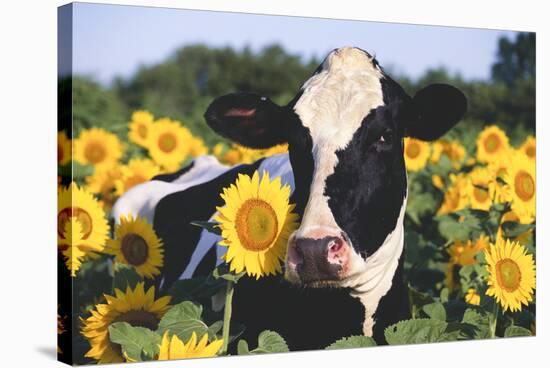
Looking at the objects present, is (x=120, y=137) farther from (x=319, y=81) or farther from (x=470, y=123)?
(x=319, y=81)

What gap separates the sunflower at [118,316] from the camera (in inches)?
Result: 271

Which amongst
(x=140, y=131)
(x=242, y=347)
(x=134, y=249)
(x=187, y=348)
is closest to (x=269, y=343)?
(x=242, y=347)

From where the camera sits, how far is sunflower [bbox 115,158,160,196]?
9.22 meters

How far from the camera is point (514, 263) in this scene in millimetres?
8273

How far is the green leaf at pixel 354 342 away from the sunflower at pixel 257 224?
71 cm

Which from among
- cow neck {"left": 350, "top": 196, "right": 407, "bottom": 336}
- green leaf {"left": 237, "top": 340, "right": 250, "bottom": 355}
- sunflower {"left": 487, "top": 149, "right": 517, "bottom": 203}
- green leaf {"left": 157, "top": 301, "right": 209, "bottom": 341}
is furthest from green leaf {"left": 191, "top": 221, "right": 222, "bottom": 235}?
sunflower {"left": 487, "top": 149, "right": 517, "bottom": 203}

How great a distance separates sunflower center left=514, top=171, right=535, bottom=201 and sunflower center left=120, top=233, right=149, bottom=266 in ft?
8.72

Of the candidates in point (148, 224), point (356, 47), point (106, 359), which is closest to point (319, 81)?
point (356, 47)

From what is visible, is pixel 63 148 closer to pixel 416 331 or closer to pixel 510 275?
pixel 416 331

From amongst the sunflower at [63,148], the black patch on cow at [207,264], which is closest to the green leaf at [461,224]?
the black patch on cow at [207,264]

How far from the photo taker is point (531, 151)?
29.4 feet

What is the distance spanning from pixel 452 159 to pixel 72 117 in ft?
14.5

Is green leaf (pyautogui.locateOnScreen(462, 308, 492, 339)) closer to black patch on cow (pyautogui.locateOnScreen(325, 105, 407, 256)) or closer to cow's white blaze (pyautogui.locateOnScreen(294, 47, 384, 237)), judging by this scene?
black patch on cow (pyautogui.locateOnScreen(325, 105, 407, 256))

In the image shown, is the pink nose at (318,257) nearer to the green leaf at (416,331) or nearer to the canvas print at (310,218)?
the canvas print at (310,218)
